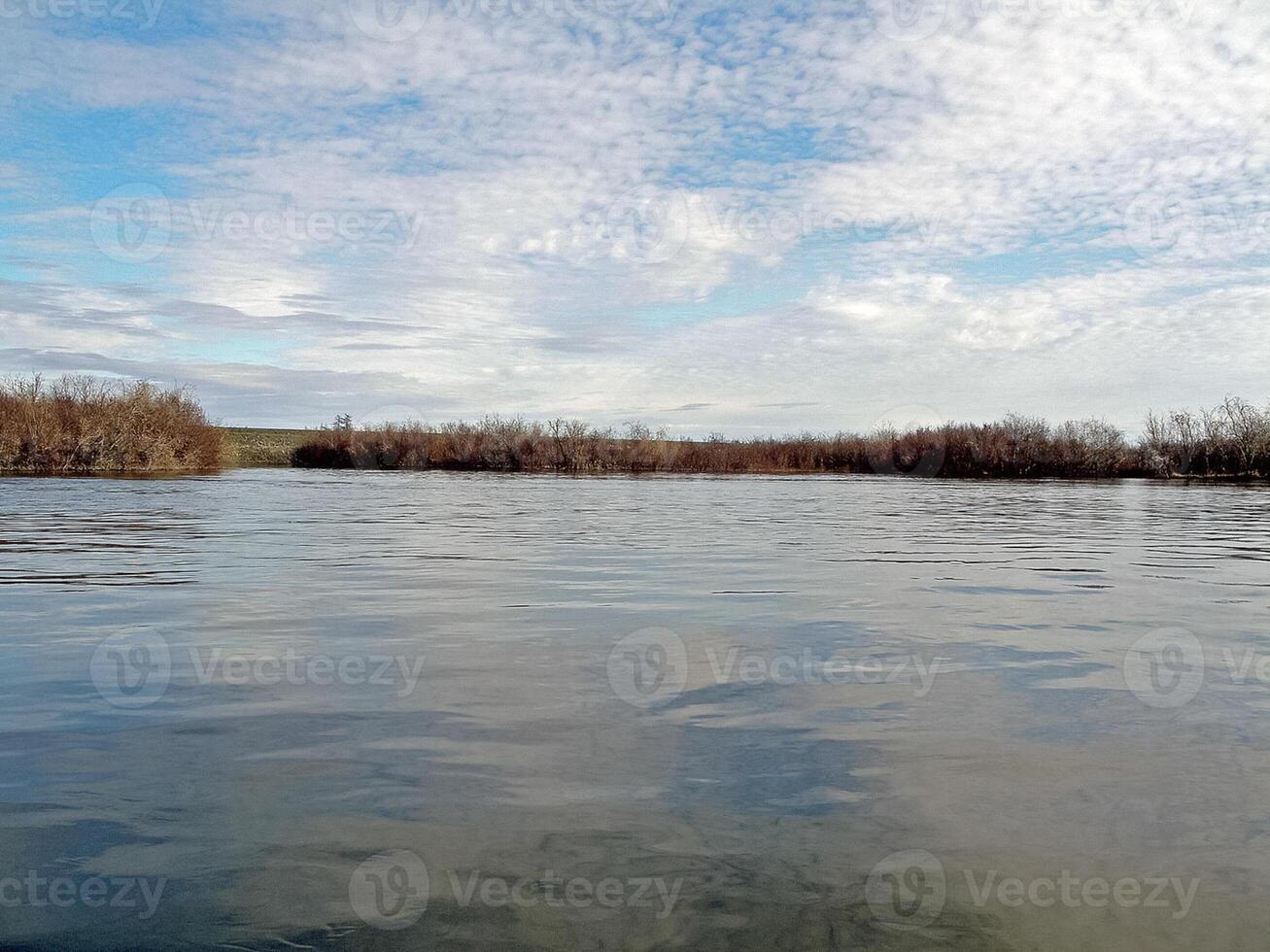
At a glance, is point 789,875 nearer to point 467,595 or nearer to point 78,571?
point 467,595

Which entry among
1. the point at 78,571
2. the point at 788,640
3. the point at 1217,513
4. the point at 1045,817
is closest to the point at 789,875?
the point at 1045,817

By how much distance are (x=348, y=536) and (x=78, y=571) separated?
4.54 metres

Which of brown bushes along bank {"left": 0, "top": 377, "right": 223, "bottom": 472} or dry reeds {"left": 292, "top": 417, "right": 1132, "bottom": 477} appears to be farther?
dry reeds {"left": 292, "top": 417, "right": 1132, "bottom": 477}

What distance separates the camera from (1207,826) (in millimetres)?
3615

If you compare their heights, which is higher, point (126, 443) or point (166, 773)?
point (126, 443)

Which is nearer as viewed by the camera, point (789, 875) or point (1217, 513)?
point (789, 875)

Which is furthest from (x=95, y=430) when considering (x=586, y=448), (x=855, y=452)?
(x=855, y=452)
